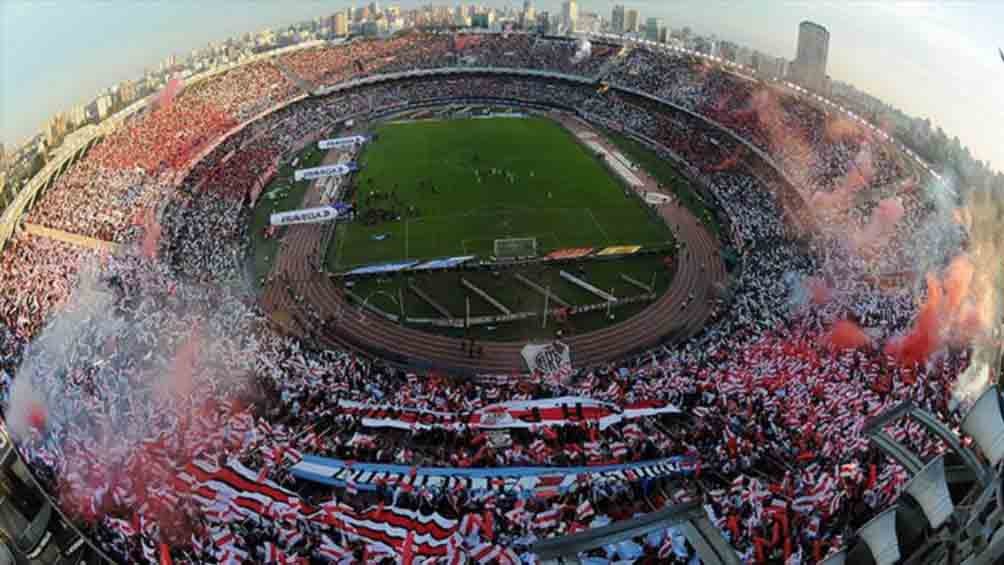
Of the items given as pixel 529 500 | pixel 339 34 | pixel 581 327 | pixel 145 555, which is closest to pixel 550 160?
pixel 581 327

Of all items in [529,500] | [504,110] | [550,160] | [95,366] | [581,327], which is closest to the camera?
[529,500]

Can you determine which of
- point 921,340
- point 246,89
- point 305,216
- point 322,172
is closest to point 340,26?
point 246,89

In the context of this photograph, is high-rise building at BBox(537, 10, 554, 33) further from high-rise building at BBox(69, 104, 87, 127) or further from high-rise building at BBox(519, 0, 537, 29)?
high-rise building at BBox(69, 104, 87, 127)

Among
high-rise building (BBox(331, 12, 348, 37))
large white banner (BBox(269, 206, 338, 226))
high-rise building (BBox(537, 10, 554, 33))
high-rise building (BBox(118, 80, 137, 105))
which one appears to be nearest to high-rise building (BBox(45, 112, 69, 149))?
high-rise building (BBox(118, 80, 137, 105))

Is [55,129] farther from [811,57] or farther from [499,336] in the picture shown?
[811,57]

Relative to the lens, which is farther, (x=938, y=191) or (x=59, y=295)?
(x=938, y=191)

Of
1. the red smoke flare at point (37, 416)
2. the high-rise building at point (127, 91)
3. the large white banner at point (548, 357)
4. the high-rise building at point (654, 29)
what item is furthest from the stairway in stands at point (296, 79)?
the red smoke flare at point (37, 416)

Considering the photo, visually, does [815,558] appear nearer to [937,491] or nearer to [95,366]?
[937,491]
